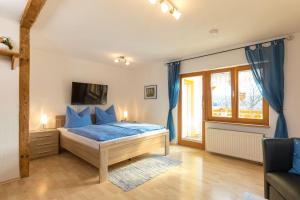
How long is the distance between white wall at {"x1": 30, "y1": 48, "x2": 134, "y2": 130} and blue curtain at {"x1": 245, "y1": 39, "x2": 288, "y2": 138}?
4017 millimetres

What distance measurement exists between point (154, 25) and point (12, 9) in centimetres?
198

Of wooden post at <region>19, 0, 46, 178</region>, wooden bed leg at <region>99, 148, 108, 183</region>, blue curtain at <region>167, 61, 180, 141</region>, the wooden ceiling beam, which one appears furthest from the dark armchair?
wooden post at <region>19, 0, 46, 178</region>

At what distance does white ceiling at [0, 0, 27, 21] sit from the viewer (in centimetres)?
206

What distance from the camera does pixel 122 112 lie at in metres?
5.64

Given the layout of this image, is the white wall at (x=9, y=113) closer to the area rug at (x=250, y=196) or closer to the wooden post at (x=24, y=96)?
the wooden post at (x=24, y=96)

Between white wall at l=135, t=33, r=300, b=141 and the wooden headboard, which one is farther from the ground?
white wall at l=135, t=33, r=300, b=141

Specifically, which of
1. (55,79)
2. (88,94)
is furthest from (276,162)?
(55,79)

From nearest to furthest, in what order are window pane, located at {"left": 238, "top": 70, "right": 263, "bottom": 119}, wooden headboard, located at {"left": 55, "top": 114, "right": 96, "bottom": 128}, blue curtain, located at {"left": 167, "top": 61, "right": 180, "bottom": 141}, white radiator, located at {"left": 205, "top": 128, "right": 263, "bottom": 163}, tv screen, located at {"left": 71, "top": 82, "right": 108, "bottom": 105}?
white radiator, located at {"left": 205, "top": 128, "right": 263, "bottom": 163}, window pane, located at {"left": 238, "top": 70, "right": 263, "bottom": 119}, wooden headboard, located at {"left": 55, "top": 114, "right": 96, "bottom": 128}, tv screen, located at {"left": 71, "top": 82, "right": 108, "bottom": 105}, blue curtain, located at {"left": 167, "top": 61, "right": 180, "bottom": 141}

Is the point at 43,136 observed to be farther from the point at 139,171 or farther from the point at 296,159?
the point at 296,159

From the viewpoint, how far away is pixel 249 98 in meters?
3.47

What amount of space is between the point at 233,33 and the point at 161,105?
2702 millimetres

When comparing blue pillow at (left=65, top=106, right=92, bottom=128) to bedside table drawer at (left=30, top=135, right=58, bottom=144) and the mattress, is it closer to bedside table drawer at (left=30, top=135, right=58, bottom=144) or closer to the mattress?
the mattress

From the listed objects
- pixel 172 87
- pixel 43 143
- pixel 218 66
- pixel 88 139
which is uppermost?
pixel 218 66

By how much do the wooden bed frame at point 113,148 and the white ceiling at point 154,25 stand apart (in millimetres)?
1910
